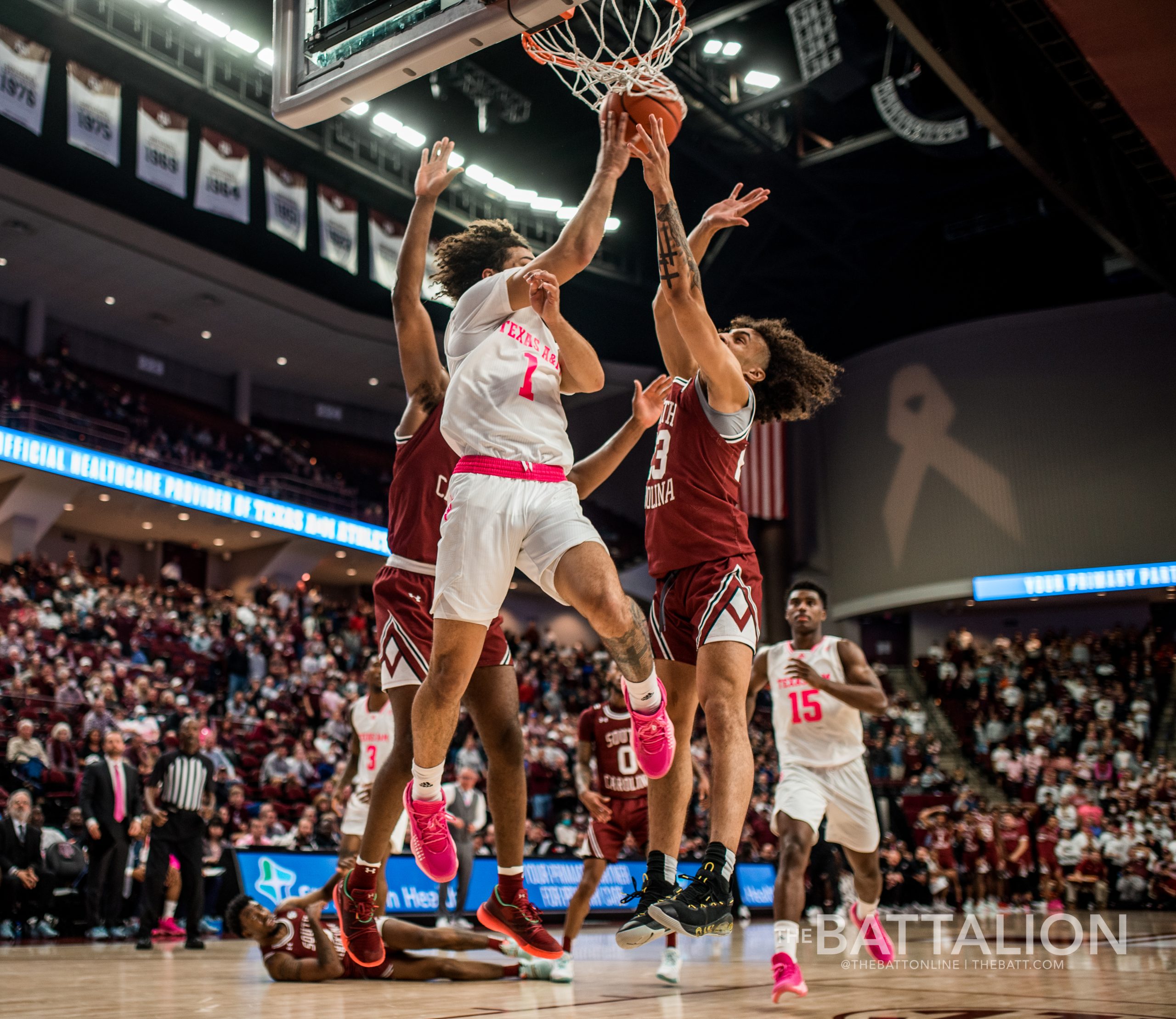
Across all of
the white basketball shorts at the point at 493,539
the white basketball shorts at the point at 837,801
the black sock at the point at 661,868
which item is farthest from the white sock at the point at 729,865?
the white basketball shorts at the point at 837,801

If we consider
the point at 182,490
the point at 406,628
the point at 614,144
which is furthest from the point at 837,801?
the point at 182,490

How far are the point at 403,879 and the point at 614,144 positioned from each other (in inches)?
369

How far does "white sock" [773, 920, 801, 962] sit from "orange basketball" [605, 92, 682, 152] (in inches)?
158

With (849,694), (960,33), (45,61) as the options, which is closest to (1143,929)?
(849,694)

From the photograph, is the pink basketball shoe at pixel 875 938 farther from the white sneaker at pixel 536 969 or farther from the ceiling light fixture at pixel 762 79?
the ceiling light fixture at pixel 762 79

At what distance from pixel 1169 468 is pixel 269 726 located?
22.3m

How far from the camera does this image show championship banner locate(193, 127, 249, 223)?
67.3 ft

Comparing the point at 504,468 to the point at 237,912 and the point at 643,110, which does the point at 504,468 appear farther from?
the point at 237,912

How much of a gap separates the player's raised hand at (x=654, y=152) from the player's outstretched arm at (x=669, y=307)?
1.39 feet

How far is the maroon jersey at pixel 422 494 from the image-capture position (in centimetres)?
497

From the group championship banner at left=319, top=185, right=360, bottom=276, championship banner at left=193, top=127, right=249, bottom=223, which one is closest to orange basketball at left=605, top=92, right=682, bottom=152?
championship banner at left=193, top=127, right=249, bottom=223

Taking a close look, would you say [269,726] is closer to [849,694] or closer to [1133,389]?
[849,694]

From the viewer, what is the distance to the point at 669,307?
4758 mm

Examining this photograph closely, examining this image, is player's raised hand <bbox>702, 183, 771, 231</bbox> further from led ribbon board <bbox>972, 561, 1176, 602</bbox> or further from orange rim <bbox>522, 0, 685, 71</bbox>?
led ribbon board <bbox>972, 561, 1176, 602</bbox>
